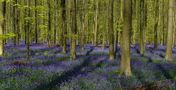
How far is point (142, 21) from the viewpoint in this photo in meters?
31.2

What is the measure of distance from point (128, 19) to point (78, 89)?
643 cm

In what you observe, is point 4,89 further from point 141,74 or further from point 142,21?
point 142,21

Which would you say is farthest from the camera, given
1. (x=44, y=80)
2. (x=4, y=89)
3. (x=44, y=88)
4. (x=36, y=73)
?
(x=36, y=73)

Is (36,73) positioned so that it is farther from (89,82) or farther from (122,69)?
(122,69)

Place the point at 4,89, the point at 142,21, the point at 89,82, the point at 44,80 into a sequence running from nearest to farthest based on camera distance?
the point at 4,89 → the point at 89,82 → the point at 44,80 → the point at 142,21

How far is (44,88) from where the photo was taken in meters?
10.5

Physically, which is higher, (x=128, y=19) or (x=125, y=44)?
(x=128, y=19)

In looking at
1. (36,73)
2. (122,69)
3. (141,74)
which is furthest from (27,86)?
(141,74)

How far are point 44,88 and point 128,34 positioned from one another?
249 inches

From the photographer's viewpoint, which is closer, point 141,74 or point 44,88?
point 44,88

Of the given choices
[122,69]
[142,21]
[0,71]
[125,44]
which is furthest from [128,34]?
[142,21]

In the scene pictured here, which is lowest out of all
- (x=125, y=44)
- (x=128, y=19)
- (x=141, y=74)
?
(x=141, y=74)

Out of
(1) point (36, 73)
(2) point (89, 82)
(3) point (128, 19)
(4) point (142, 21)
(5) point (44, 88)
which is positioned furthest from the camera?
(4) point (142, 21)

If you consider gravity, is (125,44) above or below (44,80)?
above
